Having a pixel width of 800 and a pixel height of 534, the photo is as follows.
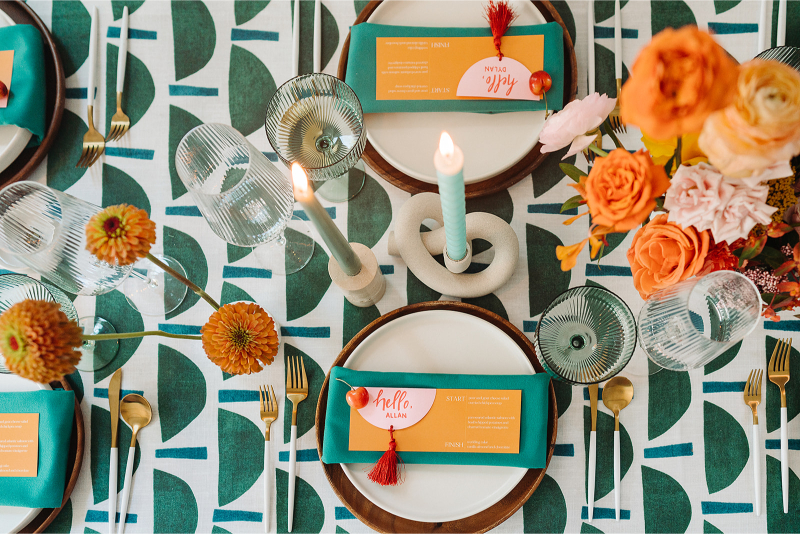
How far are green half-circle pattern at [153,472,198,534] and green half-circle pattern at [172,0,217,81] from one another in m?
0.83

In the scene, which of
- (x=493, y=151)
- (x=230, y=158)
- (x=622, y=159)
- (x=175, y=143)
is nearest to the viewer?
(x=622, y=159)

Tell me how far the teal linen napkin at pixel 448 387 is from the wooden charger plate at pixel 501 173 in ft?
1.17

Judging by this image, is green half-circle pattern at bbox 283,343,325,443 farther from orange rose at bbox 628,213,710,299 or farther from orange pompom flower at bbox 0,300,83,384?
orange rose at bbox 628,213,710,299

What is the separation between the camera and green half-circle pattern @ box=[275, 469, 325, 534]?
0.90m

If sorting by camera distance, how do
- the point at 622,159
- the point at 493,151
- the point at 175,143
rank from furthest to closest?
the point at 175,143 < the point at 493,151 < the point at 622,159

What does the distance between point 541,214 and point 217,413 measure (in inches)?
29.5

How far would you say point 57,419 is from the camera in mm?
895

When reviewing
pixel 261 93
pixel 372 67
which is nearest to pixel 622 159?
pixel 372 67

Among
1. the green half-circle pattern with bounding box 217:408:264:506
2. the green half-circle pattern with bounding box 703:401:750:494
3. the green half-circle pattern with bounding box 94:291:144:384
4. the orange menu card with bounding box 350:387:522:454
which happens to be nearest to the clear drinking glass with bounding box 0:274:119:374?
the green half-circle pattern with bounding box 94:291:144:384

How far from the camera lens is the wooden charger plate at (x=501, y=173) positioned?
3.06 feet

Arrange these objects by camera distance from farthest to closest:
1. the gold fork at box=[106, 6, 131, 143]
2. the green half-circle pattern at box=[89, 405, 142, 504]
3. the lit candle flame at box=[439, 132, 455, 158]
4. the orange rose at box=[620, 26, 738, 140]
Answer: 1. the gold fork at box=[106, 6, 131, 143]
2. the green half-circle pattern at box=[89, 405, 142, 504]
3. the lit candle flame at box=[439, 132, 455, 158]
4. the orange rose at box=[620, 26, 738, 140]

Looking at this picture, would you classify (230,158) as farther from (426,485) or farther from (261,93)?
(426,485)

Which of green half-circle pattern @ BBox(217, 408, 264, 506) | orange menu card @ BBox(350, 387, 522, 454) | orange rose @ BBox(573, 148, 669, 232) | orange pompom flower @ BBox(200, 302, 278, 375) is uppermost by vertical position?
orange rose @ BBox(573, 148, 669, 232)

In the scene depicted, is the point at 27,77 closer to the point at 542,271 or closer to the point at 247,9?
the point at 247,9
